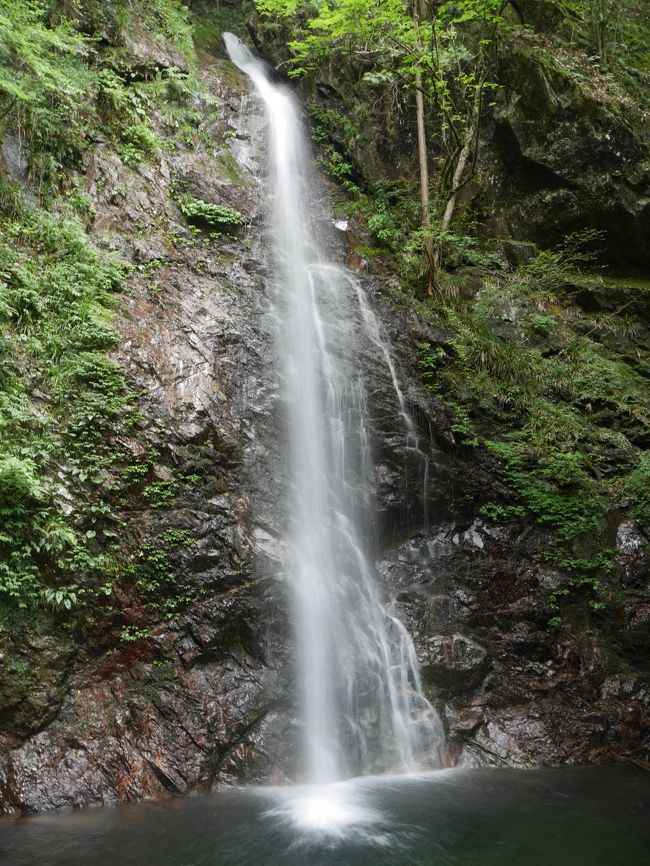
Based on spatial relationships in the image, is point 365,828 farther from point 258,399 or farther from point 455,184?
point 455,184

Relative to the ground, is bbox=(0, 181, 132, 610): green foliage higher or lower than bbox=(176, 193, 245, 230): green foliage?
lower

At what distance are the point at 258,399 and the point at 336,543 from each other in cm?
225

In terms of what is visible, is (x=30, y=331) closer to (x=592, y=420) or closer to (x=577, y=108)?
(x=592, y=420)

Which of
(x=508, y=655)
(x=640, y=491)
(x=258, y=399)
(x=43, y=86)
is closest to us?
(x=508, y=655)

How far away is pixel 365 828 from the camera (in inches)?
216

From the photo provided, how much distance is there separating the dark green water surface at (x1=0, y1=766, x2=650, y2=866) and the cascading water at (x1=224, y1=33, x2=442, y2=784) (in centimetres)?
56

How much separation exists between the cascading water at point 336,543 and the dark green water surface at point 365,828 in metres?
0.56

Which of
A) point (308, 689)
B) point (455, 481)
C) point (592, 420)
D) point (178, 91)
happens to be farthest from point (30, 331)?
point (592, 420)

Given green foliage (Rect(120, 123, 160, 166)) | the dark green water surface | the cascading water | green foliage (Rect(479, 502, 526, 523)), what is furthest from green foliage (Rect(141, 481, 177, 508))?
green foliage (Rect(120, 123, 160, 166))

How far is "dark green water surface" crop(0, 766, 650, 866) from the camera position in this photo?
498 cm

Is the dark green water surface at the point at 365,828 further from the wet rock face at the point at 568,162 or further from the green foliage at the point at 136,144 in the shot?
the wet rock face at the point at 568,162

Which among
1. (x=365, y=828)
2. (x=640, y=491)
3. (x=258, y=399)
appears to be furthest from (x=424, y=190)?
(x=365, y=828)

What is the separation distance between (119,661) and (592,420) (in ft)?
25.7

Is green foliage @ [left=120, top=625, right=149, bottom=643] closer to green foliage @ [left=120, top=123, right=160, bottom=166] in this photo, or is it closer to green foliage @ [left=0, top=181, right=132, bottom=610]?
green foliage @ [left=0, top=181, right=132, bottom=610]
